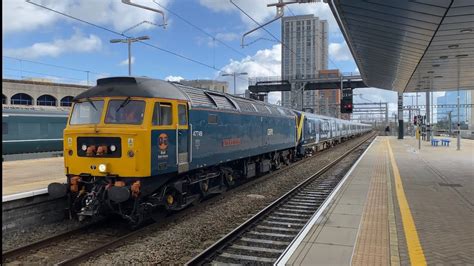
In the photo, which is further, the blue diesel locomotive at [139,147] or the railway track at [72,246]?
the blue diesel locomotive at [139,147]

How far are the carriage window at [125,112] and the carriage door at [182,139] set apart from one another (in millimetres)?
1032

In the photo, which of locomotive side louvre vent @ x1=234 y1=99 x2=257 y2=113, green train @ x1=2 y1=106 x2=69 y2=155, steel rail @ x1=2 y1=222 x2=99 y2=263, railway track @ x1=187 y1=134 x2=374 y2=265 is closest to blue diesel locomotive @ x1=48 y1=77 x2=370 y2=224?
steel rail @ x1=2 y1=222 x2=99 y2=263

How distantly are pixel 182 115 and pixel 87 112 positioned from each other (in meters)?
2.04

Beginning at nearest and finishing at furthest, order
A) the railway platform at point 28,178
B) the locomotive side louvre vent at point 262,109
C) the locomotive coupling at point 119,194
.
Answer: the locomotive coupling at point 119,194, the railway platform at point 28,178, the locomotive side louvre vent at point 262,109

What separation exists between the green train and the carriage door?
1532 centimetres

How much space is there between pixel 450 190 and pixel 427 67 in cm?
985

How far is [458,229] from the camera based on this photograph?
7684 millimetres

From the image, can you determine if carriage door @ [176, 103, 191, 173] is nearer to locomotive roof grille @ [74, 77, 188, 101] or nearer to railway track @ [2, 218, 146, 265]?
locomotive roof grille @ [74, 77, 188, 101]

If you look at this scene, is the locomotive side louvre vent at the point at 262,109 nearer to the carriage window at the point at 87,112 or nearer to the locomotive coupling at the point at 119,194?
the carriage window at the point at 87,112

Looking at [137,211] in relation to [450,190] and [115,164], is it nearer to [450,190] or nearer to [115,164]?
[115,164]

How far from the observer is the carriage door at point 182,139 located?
367 inches

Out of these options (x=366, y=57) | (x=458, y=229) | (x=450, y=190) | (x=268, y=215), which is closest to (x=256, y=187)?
(x=268, y=215)

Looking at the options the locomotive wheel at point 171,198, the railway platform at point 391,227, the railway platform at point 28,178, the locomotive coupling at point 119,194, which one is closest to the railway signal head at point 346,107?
the railway platform at point 391,227

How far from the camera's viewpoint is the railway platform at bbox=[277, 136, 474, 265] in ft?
19.6
